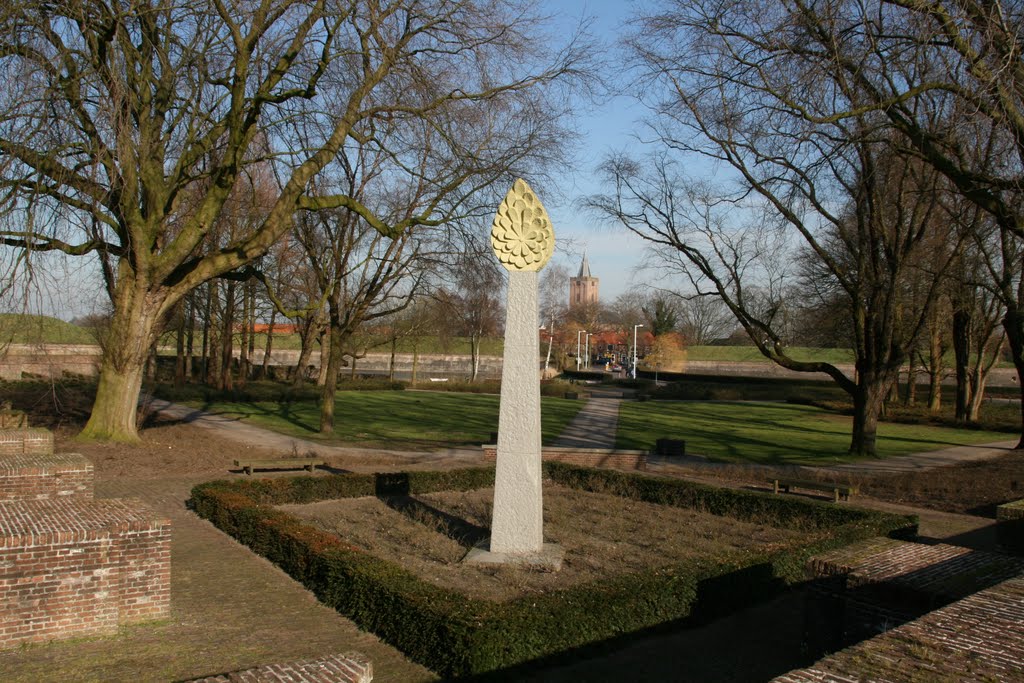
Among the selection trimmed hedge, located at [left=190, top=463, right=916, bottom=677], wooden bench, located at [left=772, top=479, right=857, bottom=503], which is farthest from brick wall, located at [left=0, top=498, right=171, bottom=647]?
wooden bench, located at [left=772, top=479, right=857, bottom=503]

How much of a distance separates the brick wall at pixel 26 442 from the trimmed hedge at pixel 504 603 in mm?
2262

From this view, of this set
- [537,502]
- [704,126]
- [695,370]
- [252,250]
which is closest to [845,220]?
[704,126]

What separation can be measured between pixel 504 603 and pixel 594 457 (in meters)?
12.3

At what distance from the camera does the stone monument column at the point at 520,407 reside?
991cm

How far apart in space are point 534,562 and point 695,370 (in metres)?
77.1

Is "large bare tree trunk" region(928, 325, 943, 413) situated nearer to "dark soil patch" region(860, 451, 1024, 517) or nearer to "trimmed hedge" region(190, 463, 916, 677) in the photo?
"dark soil patch" region(860, 451, 1024, 517)

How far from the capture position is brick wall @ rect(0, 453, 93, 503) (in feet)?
31.9

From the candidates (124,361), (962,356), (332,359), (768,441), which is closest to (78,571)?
(124,361)

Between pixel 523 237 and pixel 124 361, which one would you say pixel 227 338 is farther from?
pixel 523 237

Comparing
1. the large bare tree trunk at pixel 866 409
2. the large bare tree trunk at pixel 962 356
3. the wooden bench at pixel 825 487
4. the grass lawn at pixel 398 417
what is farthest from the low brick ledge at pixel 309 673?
the large bare tree trunk at pixel 962 356

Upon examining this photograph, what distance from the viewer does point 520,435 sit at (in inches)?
390

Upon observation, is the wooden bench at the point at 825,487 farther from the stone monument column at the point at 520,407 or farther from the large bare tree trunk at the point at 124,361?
the large bare tree trunk at the point at 124,361

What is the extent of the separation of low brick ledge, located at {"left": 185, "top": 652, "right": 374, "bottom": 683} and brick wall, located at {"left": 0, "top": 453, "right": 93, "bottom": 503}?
6005mm

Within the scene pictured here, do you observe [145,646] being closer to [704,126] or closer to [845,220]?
[704,126]
